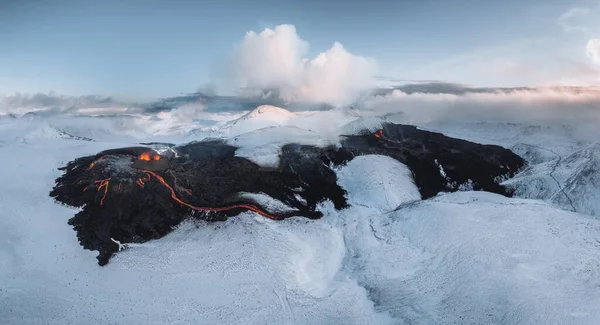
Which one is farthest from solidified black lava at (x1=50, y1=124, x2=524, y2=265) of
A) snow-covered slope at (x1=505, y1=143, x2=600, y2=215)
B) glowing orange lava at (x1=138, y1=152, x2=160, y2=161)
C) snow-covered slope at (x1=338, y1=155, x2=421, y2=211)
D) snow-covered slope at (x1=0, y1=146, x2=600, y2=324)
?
snow-covered slope at (x1=505, y1=143, x2=600, y2=215)

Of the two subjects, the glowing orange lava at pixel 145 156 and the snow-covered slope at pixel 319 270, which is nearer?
the snow-covered slope at pixel 319 270

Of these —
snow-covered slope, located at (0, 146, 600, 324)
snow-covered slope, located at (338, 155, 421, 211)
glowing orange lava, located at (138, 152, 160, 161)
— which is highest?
glowing orange lava, located at (138, 152, 160, 161)

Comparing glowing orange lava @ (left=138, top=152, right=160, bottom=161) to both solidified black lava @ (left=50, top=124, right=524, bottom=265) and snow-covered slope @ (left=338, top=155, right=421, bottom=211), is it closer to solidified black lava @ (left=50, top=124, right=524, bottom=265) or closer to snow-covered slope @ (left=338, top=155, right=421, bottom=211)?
solidified black lava @ (left=50, top=124, right=524, bottom=265)

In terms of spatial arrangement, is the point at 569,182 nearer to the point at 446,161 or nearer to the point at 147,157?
the point at 446,161

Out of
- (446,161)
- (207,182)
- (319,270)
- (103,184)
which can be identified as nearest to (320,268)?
(319,270)

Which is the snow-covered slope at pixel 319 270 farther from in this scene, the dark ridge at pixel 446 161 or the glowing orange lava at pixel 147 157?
the dark ridge at pixel 446 161

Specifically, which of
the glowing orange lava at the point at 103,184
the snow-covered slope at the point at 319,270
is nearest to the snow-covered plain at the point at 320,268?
the snow-covered slope at the point at 319,270

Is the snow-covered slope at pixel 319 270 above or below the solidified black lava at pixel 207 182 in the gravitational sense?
below
